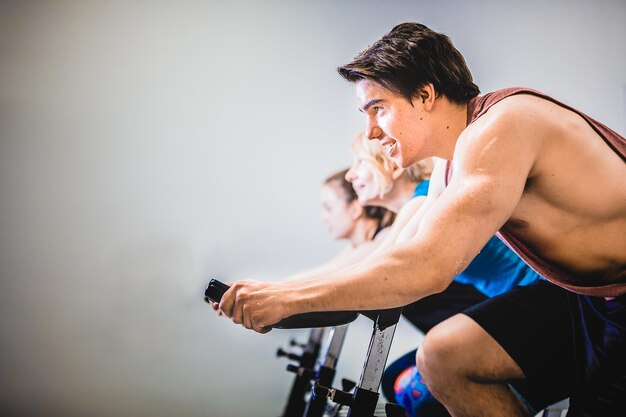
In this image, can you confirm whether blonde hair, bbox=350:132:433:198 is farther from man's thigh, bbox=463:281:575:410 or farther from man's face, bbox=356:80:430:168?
man's thigh, bbox=463:281:575:410

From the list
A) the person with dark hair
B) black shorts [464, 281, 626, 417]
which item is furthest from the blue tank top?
black shorts [464, 281, 626, 417]

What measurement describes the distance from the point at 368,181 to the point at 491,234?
1.26 metres

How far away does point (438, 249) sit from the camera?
0.67 metres

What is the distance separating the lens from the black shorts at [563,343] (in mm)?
821

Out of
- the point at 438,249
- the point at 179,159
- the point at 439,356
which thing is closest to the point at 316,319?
the point at 438,249

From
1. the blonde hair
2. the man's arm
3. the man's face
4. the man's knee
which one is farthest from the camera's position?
the blonde hair

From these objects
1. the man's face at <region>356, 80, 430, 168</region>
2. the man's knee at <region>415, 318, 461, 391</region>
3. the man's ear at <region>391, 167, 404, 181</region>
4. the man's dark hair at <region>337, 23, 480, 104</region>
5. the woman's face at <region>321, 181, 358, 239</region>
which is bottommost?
the man's knee at <region>415, 318, 461, 391</region>

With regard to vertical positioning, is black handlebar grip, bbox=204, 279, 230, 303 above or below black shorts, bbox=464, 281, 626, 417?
below

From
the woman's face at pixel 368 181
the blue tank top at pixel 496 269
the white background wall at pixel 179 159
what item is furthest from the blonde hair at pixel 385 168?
the white background wall at pixel 179 159

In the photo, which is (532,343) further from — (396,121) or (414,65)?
(414,65)

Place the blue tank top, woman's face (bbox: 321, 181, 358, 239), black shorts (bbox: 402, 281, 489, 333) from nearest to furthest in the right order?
the blue tank top < black shorts (bbox: 402, 281, 489, 333) < woman's face (bbox: 321, 181, 358, 239)

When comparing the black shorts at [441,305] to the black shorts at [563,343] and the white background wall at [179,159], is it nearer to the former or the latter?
the black shorts at [563,343]

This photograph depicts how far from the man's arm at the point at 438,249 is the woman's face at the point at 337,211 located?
1.50m

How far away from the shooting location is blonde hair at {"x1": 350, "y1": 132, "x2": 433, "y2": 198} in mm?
1854
